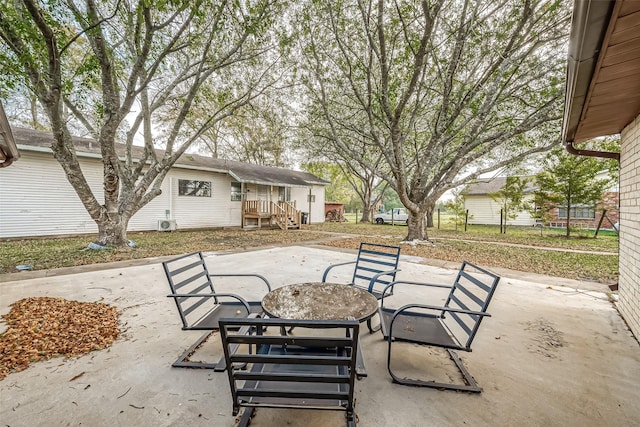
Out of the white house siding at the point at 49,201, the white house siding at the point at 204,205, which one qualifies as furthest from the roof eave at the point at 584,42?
the white house siding at the point at 204,205

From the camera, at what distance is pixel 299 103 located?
1051cm

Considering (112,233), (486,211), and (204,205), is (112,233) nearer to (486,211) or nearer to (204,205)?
(204,205)

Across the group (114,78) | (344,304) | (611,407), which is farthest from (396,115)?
(114,78)

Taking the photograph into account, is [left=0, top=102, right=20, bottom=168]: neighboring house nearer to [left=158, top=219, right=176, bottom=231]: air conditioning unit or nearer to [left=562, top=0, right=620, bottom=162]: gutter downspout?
[left=562, top=0, right=620, bottom=162]: gutter downspout

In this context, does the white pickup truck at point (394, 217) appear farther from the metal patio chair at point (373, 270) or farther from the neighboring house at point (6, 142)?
the neighboring house at point (6, 142)

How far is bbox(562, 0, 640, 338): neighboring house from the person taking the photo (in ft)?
4.74

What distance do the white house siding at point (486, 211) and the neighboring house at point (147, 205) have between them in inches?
556

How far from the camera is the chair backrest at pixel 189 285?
8.43ft

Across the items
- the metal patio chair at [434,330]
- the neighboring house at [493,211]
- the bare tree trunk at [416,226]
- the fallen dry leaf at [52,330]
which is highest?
the neighboring house at [493,211]

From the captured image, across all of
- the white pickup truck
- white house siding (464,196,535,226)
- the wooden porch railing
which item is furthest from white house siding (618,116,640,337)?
white house siding (464,196,535,226)

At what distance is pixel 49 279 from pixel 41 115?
16829 mm

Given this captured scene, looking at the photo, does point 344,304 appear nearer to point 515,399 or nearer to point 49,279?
point 515,399

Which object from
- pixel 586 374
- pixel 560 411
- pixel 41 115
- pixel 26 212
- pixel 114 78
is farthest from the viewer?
pixel 41 115

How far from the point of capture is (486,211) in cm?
2155
